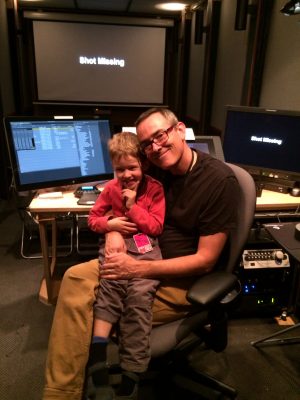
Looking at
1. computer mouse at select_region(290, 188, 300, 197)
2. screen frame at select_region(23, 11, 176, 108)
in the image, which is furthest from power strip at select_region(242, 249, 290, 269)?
screen frame at select_region(23, 11, 176, 108)

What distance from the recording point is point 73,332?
1157 mm

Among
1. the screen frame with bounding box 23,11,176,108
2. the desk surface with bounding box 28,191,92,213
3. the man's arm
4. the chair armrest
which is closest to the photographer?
the chair armrest

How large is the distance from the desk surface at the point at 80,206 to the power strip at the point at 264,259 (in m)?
0.26

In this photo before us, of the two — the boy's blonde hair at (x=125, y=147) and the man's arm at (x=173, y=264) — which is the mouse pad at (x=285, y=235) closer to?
the man's arm at (x=173, y=264)

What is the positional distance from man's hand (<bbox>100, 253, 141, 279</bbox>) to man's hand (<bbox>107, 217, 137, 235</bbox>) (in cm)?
14

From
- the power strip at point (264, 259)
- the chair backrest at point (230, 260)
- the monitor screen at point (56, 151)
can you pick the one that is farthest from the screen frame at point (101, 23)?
the chair backrest at point (230, 260)

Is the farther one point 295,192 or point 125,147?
point 295,192

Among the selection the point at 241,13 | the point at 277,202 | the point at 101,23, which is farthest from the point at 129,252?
the point at 101,23

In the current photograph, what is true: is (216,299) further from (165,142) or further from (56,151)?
(56,151)

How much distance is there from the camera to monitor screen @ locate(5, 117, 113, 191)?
1838mm

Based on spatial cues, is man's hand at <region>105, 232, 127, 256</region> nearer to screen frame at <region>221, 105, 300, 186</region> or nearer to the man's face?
the man's face

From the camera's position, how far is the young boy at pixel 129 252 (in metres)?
1.11

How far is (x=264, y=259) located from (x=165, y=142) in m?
1.08

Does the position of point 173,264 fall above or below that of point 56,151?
below
